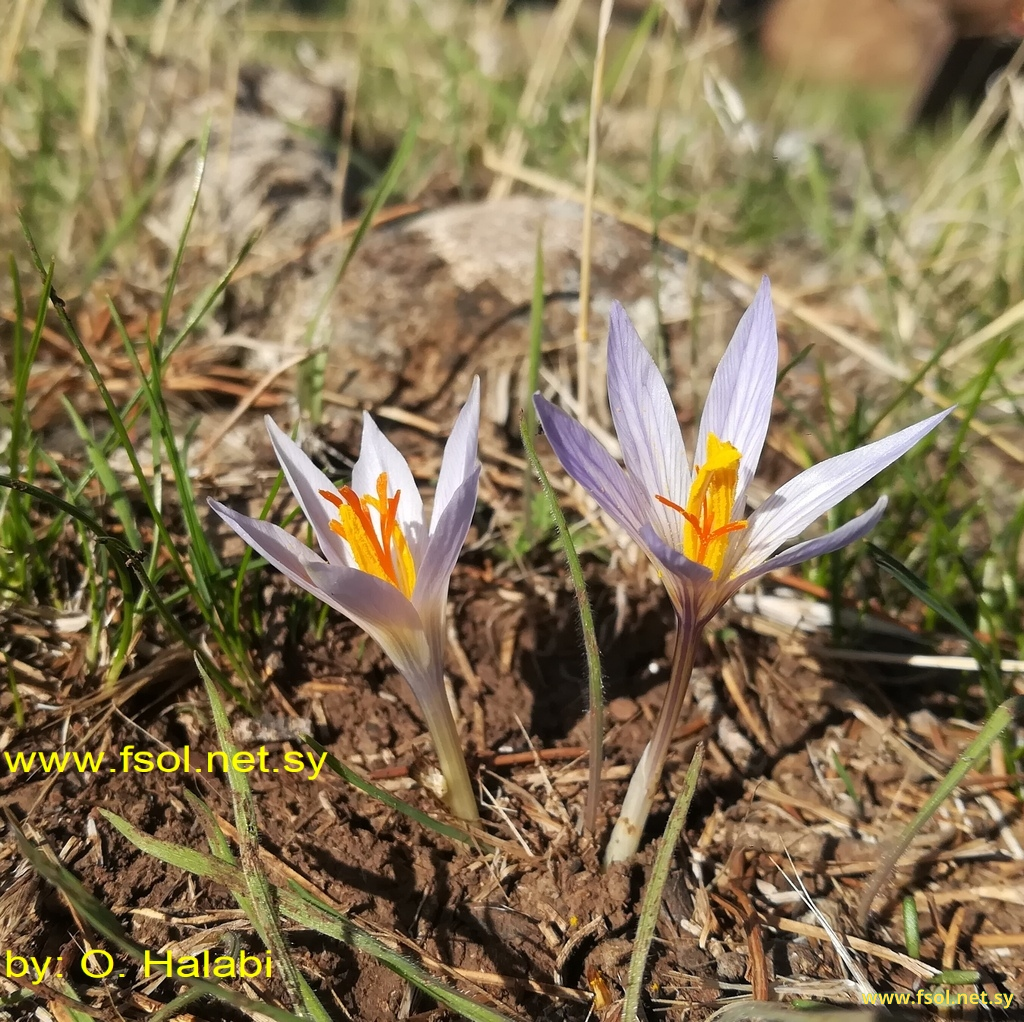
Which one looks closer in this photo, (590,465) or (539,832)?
(590,465)

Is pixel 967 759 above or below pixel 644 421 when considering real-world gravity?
below

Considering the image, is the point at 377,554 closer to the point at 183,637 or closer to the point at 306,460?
the point at 306,460

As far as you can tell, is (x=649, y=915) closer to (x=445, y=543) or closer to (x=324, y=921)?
(x=324, y=921)

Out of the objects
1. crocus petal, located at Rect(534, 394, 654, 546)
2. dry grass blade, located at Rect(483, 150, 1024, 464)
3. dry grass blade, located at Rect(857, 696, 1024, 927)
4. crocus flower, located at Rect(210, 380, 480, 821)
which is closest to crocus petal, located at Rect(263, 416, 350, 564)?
crocus flower, located at Rect(210, 380, 480, 821)

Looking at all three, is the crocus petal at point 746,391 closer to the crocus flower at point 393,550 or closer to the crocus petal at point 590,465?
the crocus petal at point 590,465

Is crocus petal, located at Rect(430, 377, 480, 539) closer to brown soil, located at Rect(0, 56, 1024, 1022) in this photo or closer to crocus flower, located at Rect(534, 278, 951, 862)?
crocus flower, located at Rect(534, 278, 951, 862)

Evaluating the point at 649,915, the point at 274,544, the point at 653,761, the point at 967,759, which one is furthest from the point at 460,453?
the point at 967,759

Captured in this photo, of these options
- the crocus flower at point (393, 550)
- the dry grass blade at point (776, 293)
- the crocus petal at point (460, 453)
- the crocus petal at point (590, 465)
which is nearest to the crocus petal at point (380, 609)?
the crocus flower at point (393, 550)
